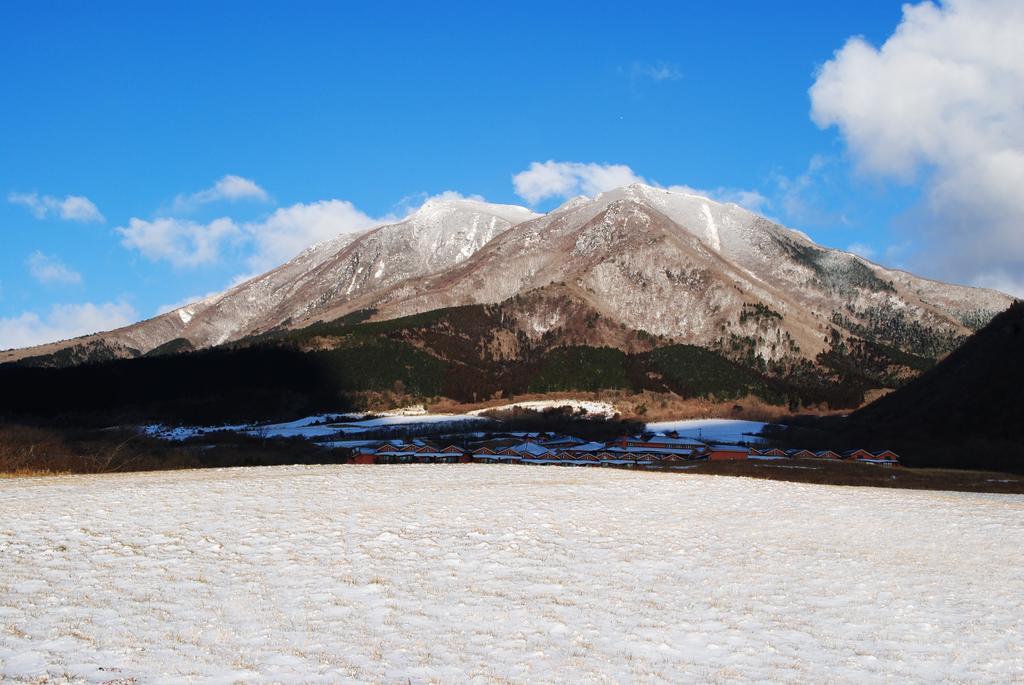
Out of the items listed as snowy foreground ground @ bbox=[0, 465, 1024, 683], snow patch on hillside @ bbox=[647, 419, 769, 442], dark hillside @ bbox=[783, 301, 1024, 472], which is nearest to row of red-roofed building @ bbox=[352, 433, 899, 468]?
dark hillside @ bbox=[783, 301, 1024, 472]

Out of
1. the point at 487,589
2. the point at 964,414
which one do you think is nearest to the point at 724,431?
the point at 964,414

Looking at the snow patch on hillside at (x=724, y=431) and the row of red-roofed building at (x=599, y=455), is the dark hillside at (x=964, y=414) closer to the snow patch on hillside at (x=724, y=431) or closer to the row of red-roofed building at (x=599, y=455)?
the row of red-roofed building at (x=599, y=455)

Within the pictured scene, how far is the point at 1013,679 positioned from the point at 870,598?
12.4 ft

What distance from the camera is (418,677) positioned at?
33.2ft

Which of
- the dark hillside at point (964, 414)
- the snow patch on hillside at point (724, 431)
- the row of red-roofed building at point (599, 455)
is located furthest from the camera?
the snow patch on hillside at point (724, 431)

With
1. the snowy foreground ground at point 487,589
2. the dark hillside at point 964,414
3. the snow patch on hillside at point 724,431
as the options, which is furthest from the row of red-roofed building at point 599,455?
the snowy foreground ground at point 487,589

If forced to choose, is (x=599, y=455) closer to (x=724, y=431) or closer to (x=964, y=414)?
(x=964, y=414)

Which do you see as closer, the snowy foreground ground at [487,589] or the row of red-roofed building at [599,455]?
the snowy foreground ground at [487,589]

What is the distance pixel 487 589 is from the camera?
14305mm

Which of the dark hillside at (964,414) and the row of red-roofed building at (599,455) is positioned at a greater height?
the dark hillside at (964,414)

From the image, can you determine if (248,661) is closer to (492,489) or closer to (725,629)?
(725,629)

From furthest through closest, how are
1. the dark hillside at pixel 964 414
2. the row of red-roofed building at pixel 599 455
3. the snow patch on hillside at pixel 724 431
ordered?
the snow patch on hillside at pixel 724 431
the row of red-roofed building at pixel 599 455
the dark hillside at pixel 964 414

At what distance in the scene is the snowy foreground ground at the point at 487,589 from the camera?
35.5ft

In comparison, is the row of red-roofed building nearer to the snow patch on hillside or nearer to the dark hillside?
the dark hillside
